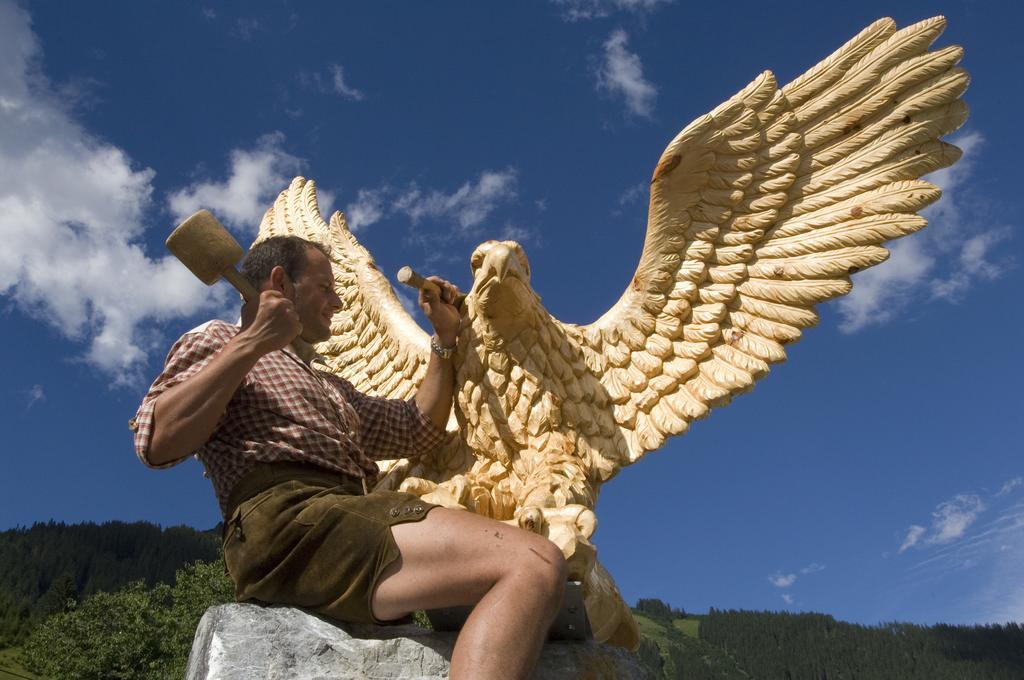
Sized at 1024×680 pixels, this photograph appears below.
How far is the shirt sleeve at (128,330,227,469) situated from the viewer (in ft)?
7.68

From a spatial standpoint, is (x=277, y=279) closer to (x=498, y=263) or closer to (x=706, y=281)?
(x=498, y=263)

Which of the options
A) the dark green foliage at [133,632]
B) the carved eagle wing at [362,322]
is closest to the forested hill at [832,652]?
the dark green foliage at [133,632]

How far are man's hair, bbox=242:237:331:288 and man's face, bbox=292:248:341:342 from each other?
0.07ft

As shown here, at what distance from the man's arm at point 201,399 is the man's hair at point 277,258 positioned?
500 mm

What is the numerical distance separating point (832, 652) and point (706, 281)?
58.0 m

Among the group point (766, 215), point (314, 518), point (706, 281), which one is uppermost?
point (766, 215)

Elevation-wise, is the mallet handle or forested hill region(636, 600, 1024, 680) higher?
forested hill region(636, 600, 1024, 680)

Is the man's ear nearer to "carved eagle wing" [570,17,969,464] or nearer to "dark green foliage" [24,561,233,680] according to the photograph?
"carved eagle wing" [570,17,969,464]

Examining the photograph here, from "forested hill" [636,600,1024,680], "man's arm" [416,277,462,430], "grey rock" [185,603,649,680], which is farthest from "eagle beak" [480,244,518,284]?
"forested hill" [636,600,1024,680]

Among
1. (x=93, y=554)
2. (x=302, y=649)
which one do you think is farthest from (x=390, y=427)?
(x=93, y=554)

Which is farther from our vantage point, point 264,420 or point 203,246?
point 203,246

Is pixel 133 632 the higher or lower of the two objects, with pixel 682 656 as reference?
lower

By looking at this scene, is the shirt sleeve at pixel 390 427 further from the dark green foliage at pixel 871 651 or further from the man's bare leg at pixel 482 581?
the dark green foliage at pixel 871 651

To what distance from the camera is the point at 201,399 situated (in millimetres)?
2303
